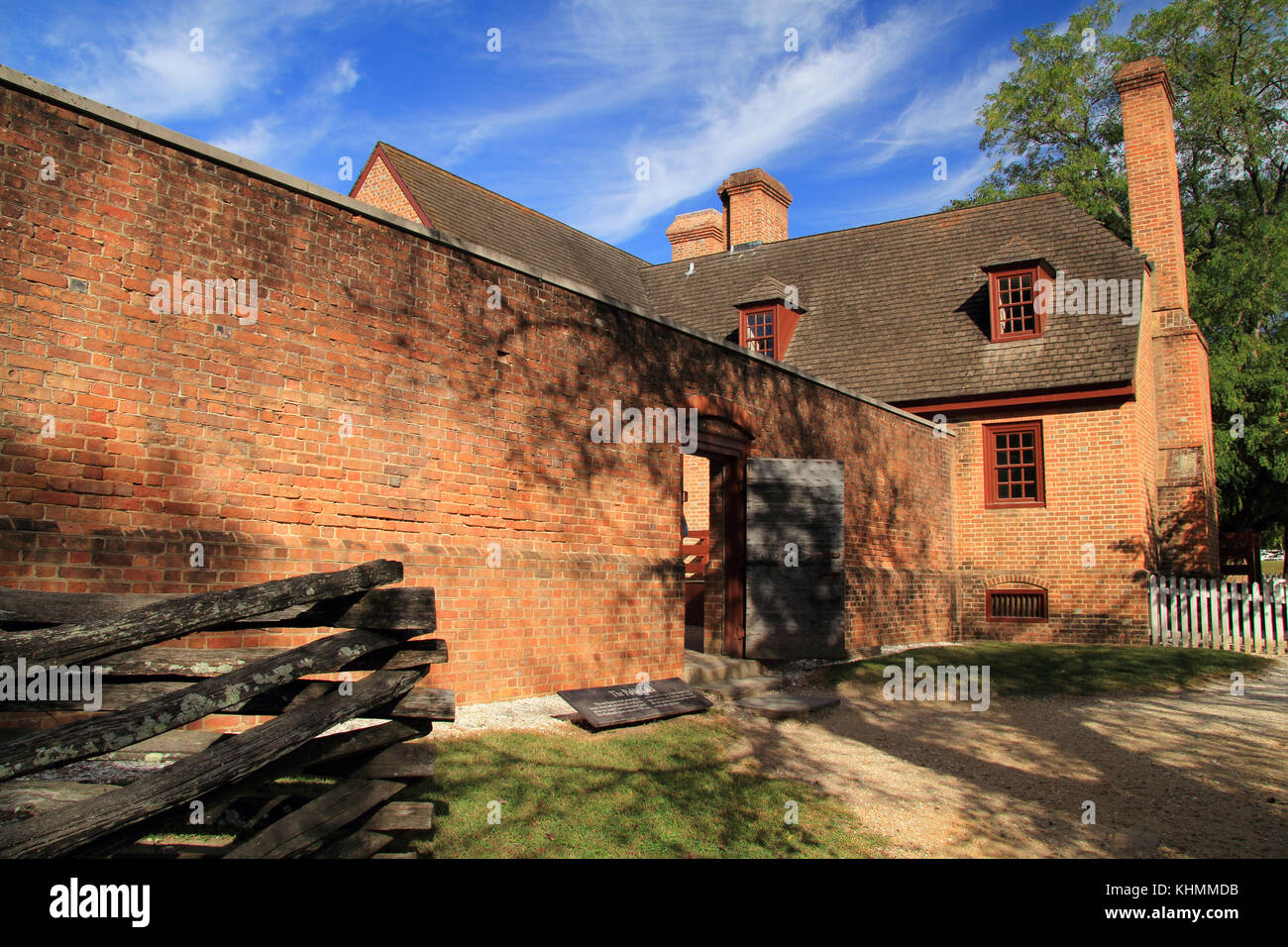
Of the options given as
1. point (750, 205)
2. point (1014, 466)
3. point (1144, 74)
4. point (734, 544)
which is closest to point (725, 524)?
point (734, 544)

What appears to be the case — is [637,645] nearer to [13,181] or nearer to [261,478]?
[261,478]

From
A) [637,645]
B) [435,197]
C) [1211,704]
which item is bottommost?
[1211,704]

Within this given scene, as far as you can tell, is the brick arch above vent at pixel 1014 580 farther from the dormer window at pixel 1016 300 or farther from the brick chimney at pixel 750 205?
the brick chimney at pixel 750 205

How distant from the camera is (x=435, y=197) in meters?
18.5

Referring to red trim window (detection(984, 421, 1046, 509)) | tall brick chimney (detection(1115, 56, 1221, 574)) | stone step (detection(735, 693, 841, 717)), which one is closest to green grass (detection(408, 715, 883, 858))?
stone step (detection(735, 693, 841, 717))

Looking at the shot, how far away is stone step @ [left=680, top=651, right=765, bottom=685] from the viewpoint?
10773 mm

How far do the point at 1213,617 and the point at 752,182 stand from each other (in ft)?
56.2

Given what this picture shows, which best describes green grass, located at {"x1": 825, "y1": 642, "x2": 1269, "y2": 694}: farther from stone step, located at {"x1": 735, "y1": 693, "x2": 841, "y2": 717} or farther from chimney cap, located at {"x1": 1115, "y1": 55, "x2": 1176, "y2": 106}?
chimney cap, located at {"x1": 1115, "y1": 55, "x2": 1176, "y2": 106}

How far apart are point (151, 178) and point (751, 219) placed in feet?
72.8

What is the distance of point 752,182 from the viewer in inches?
1032
